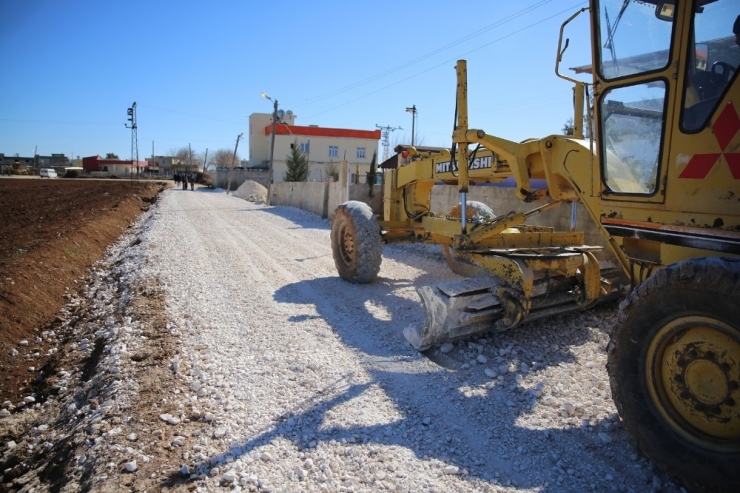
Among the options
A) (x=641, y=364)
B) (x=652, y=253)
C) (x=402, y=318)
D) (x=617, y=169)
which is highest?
(x=617, y=169)

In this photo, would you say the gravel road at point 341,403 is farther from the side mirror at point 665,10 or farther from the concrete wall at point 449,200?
the side mirror at point 665,10

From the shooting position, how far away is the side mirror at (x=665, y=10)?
2875 mm

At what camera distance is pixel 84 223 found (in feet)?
42.6

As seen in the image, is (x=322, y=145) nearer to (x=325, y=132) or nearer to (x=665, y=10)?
(x=325, y=132)

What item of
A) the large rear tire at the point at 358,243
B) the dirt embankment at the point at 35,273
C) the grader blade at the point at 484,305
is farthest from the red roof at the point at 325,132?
the grader blade at the point at 484,305

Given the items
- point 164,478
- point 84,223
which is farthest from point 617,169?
point 84,223

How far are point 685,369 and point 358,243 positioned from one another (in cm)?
471

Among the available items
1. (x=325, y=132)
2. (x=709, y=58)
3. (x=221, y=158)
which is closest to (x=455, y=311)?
(x=709, y=58)

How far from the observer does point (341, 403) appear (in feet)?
11.4

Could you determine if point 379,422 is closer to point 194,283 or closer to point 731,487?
point 731,487

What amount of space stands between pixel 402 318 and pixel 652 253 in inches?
113

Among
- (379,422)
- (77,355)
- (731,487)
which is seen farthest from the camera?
(77,355)

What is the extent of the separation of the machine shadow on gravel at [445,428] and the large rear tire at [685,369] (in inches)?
13.7

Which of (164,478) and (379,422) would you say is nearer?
(164,478)
